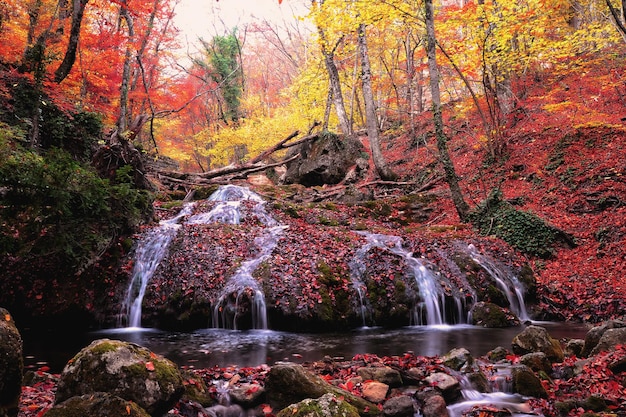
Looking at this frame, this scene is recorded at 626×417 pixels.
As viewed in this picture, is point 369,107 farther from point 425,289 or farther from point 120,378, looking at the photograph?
point 120,378

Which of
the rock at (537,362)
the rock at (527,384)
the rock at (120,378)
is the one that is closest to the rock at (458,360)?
the rock at (527,384)

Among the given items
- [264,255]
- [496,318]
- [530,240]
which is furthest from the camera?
[530,240]

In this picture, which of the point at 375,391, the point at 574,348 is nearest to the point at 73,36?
the point at 375,391

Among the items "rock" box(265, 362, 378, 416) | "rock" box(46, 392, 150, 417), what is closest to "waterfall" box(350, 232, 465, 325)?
"rock" box(265, 362, 378, 416)

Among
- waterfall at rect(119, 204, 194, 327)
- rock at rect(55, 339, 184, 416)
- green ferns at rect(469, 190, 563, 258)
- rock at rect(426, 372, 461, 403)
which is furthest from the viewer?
green ferns at rect(469, 190, 563, 258)

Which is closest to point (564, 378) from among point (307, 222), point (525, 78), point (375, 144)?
point (307, 222)

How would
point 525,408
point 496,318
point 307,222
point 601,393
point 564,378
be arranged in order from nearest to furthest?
point 601,393 < point 525,408 < point 564,378 < point 496,318 < point 307,222

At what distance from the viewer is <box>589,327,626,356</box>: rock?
5088 mm

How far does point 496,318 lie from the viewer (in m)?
8.54

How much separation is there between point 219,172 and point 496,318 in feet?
46.7

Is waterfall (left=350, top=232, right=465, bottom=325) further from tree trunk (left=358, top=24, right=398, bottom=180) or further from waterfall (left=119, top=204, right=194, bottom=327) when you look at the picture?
tree trunk (left=358, top=24, right=398, bottom=180)

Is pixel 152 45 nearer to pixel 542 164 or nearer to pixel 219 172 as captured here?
pixel 219 172

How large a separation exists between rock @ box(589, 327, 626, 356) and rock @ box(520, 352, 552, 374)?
2.15 ft

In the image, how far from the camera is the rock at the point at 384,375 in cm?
470
